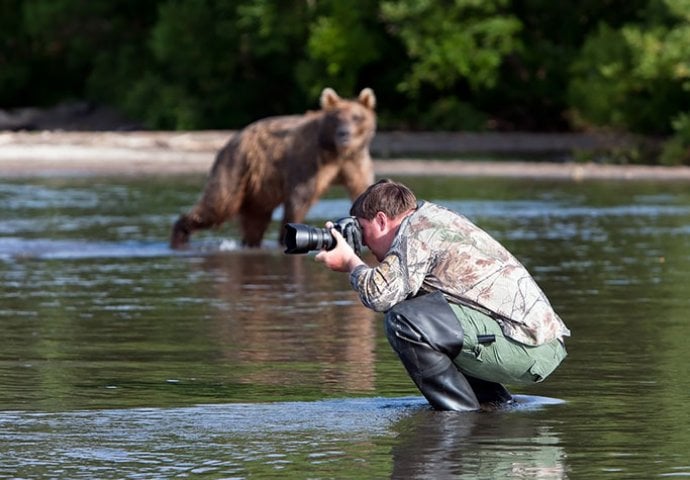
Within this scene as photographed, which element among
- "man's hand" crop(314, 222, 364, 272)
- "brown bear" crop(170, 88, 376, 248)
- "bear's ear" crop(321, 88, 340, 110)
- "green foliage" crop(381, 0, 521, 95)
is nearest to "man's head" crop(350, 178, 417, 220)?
"man's hand" crop(314, 222, 364, 272)

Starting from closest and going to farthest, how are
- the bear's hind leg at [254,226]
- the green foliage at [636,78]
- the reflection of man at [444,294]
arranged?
the reflection of man at [444,294], the bear's hind leg at [254,226], the green foliage at [636,78]

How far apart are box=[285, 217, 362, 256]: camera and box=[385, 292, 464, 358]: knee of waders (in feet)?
1.10

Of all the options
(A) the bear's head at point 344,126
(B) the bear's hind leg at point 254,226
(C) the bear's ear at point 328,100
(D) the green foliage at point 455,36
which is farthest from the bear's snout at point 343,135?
(D) the green foliage at point 455,36

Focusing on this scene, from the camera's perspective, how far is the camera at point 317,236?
7137mm

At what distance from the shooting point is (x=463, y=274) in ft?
24.1

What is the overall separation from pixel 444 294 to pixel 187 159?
2725 cm

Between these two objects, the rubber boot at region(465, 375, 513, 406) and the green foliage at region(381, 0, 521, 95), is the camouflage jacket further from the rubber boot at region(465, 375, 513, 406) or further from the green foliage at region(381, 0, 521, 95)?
the green foliage at region(381, 0, 521, 95)

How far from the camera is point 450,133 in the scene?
132 ft

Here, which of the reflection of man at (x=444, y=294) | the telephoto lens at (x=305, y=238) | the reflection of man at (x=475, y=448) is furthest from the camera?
the reflection of man at (x=444, y=294)

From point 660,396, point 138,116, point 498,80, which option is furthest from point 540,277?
point 138,116

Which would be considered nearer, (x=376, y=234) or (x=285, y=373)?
(x=376, y=234)

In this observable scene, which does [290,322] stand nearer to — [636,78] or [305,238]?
[305,238]

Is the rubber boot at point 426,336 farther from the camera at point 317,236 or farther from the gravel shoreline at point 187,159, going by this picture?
the gravel shoreline at point 187,159

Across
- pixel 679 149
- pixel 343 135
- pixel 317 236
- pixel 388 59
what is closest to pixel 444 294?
pixel 317 236
